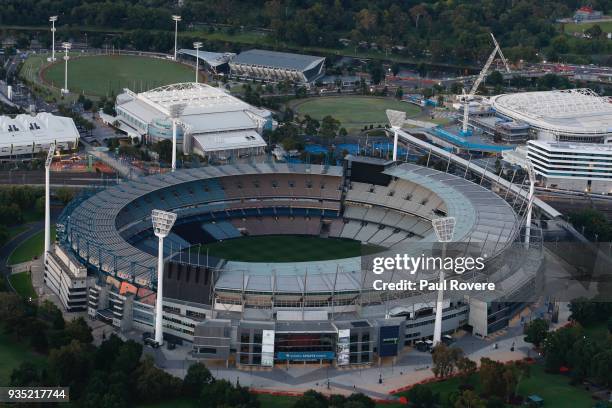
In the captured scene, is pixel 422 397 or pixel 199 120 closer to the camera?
pixel 422 397

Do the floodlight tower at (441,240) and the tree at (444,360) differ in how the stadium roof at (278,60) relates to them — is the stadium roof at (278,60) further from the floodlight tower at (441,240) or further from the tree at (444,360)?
the tree at (444,360)

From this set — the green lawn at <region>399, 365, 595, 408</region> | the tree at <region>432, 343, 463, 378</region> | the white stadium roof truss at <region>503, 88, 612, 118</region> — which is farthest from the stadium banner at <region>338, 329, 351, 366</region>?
the white stadium roof truss at <region>503, 88, 612, 118</region>

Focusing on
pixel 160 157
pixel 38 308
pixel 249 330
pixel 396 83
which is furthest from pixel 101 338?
pixel 396 83

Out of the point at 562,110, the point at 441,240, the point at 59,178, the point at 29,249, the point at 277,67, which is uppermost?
the point at 562,110

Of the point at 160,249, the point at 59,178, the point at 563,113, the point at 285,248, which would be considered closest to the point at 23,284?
the point at 160,249

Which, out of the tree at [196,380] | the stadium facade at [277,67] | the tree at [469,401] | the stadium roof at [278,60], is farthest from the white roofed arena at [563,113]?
the tree at [196,380]

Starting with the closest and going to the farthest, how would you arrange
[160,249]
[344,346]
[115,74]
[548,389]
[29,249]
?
[548,389] < [344,346] < [160,249] < [29,249] < [115,74]

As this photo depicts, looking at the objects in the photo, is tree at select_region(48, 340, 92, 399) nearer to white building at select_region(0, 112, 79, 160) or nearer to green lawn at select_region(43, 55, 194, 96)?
white building at select_region(0, 112, 79, 160)

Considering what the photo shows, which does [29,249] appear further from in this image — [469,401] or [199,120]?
[469,401]
